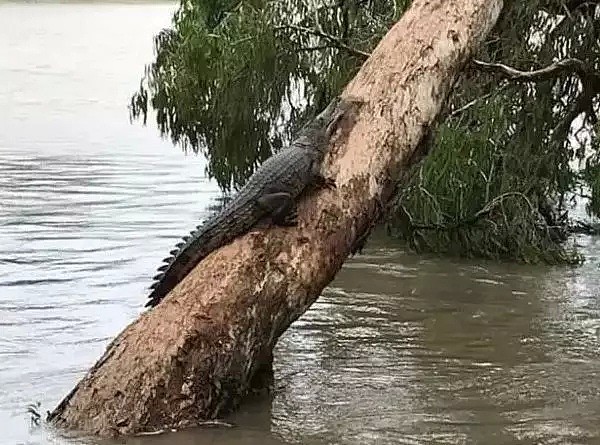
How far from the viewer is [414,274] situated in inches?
430

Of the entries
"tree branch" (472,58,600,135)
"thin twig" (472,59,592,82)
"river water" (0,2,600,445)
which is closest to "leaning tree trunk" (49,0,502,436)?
"river water" (0,2,600,445)

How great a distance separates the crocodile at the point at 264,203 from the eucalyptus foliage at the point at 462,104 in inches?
138

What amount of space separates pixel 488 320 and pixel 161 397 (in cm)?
370

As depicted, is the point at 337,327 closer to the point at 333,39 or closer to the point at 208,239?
the point at 208,239

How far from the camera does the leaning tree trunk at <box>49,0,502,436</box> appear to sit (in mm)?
6043

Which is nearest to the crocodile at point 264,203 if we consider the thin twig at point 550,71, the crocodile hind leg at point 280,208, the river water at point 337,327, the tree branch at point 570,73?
the crocodile hind leg at point 280,208

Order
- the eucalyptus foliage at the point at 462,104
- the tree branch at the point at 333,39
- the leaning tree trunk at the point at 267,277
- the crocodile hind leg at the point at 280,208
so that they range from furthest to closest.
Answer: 1. the eucalyptus foliage at the point at 462,104
2. the tree branch at the point at 333,39
3. the crocodile hind leg at the point at 280,208
4. the leaning tree trunk at the point at 267,277

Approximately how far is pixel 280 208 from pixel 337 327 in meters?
2.43

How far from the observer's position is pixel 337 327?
8727 mm

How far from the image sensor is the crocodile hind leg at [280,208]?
254 inches

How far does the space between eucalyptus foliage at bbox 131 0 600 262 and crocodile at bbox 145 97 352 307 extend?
3503 mm

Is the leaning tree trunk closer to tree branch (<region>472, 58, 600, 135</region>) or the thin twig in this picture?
tree branch (<region>472, 58, 600, 135</region>)

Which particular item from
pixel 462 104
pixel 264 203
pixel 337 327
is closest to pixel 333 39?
pixel 462 104

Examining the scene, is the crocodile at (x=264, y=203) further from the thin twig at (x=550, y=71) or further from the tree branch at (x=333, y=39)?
the tree branch at (x=333, y=39)
